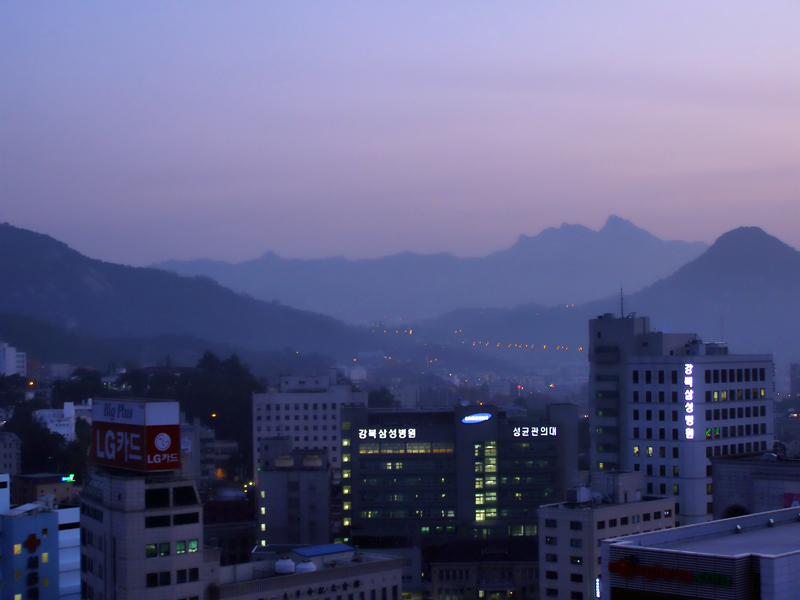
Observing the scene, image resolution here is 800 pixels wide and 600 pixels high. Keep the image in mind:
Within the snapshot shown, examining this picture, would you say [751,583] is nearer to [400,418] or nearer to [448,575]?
[448,575]

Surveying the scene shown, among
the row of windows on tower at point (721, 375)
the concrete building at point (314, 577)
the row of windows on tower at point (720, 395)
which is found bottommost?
the concrete building at point (314, 577)

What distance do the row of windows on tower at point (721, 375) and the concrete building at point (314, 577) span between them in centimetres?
2277

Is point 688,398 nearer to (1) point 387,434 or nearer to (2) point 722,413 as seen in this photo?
(2) point 722,413

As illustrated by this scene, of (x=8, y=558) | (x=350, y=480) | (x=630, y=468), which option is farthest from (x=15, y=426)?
(x=630, y=468)

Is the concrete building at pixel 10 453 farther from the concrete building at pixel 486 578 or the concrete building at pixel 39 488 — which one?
the concrete building at pixel 486 578

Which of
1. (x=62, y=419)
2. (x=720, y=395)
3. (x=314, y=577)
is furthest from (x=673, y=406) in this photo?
(x=62, y=419)

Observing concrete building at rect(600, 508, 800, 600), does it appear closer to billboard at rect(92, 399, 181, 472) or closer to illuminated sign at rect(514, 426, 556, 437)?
billboard at rect(92, 399, 181, 472)

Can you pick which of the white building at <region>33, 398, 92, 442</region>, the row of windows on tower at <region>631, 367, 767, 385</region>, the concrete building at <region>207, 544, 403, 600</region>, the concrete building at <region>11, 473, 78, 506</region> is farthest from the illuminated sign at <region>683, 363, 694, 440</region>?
the white building at <region>33, 398, 92, 442</region>

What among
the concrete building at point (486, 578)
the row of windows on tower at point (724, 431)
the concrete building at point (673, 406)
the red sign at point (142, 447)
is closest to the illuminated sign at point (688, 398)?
the concrete building at point (673, 406)

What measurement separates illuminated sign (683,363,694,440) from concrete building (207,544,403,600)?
22275mm

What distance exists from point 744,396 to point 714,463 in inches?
309

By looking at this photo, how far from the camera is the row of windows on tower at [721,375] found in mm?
58438

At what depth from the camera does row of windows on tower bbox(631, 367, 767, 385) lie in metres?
58.4

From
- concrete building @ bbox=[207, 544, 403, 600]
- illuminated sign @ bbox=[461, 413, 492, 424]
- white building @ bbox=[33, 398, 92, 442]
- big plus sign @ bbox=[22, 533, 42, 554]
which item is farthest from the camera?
white building @ bbox=[33, 398, 92, 442]
